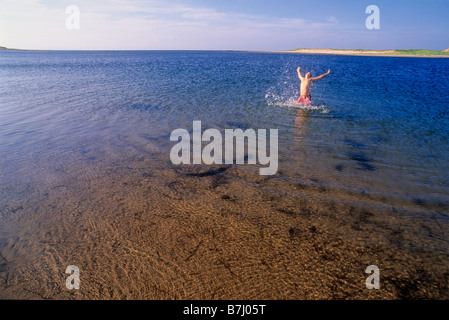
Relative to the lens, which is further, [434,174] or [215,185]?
[434,174]

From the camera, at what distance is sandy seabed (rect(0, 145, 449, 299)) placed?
377 centimetres

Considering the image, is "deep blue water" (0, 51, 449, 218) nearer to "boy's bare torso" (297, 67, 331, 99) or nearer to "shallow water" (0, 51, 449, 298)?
"shallow water" (0, 51, 449, 298)

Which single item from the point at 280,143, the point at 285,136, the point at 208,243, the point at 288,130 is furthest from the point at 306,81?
the point at 208,243

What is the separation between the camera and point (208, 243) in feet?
15.2

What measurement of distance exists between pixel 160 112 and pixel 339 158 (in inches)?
414

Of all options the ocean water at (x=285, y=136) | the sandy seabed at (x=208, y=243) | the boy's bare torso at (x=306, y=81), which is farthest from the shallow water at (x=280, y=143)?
the boy's bare torso at (x=306, y=81)

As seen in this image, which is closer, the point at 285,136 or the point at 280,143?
the point at 280,143

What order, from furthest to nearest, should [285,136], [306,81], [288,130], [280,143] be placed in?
[306,81]
[288,130]
[285,136]
[280,143]

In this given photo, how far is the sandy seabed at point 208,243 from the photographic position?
377cm

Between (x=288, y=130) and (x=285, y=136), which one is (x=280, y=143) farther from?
(x=288, y=130)

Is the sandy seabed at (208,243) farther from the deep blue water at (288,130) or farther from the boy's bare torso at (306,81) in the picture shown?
the boy's bare torso at (306,81)
